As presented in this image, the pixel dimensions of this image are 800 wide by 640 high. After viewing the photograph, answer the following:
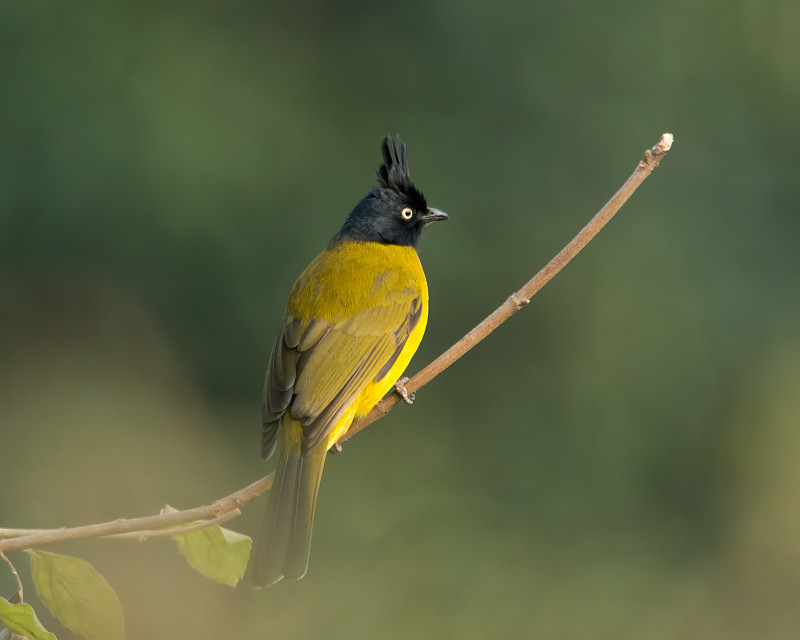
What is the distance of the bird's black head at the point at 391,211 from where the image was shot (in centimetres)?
316

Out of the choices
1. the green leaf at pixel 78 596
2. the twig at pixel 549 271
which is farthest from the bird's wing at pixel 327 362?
the green leaf at pixel 78 596

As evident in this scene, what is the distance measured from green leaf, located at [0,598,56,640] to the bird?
831 mm

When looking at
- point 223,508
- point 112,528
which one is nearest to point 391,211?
point 223,508

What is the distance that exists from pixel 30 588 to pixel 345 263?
7.74 feet

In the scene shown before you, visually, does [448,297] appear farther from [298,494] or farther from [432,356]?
[298,494]

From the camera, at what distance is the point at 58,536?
51.8 inches

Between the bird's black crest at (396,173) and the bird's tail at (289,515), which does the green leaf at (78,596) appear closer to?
the bird's tail at (289,515)

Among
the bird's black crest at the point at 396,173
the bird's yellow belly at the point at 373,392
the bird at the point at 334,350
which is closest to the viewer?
the bird at the point at 334,350

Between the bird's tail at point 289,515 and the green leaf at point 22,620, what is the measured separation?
831 mm

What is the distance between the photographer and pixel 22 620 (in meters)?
1.26

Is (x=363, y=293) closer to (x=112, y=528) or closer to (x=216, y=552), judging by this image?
(x=216, y=552)

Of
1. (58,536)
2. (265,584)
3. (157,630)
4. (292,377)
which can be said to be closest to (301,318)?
(292,377)

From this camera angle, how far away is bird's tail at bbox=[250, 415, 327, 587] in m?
2.10

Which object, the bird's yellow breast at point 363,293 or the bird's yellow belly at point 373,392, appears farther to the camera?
the bird's yellow breast at point 363,293
